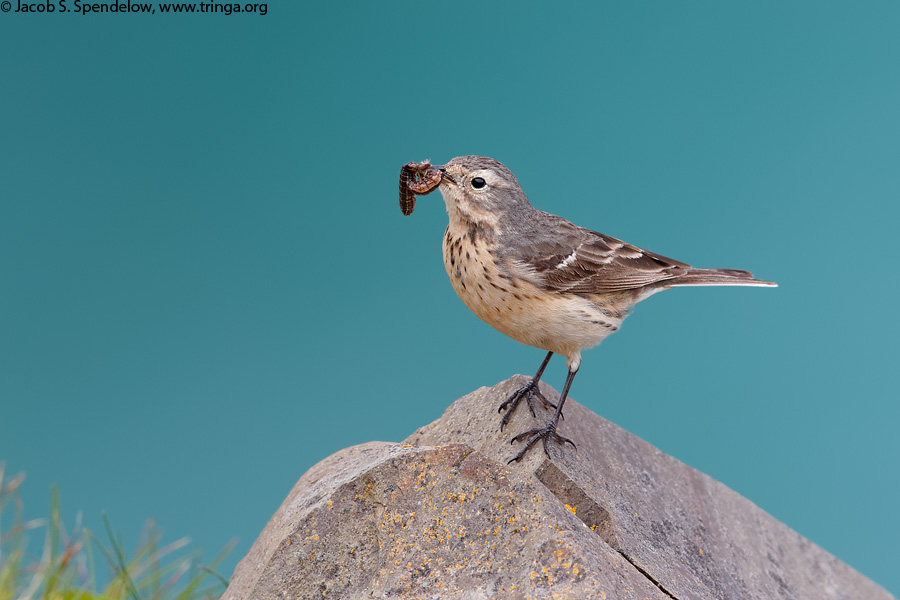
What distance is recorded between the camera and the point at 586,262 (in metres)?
5.50

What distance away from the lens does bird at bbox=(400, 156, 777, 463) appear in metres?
5.21

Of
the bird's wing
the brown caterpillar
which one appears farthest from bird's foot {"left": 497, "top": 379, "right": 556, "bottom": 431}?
the brown caterpillar

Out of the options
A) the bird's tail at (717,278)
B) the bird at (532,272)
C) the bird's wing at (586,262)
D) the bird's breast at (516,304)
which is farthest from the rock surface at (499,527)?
the bird's tail at (717,278)

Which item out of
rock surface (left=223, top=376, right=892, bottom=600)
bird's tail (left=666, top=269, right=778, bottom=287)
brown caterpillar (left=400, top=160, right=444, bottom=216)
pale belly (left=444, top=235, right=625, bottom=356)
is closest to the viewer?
rock surface (left=223, top=376, right=892, bottom=600)

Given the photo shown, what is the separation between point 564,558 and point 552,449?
4.99 feet

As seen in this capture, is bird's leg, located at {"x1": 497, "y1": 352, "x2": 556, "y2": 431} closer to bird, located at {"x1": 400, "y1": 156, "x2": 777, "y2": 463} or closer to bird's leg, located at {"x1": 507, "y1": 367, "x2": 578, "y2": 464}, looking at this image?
bird, located at {"x1": 400, "y1": 156, "x2": 777, "y2": 463}

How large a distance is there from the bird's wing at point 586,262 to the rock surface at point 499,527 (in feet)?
2.64

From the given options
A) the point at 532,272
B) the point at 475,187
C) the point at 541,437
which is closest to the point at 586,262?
the point at 532,272

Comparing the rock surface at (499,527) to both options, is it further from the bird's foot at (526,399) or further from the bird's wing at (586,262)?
the bird's wing at (586,262)

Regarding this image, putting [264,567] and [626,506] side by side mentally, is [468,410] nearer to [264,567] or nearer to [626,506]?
[626,506]

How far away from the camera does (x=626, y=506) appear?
509cm

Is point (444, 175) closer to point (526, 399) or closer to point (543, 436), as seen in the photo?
point (526, 399)

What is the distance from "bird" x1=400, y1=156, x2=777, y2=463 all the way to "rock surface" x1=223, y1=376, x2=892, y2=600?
1.18 feet

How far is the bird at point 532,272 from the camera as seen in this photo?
5215mm
